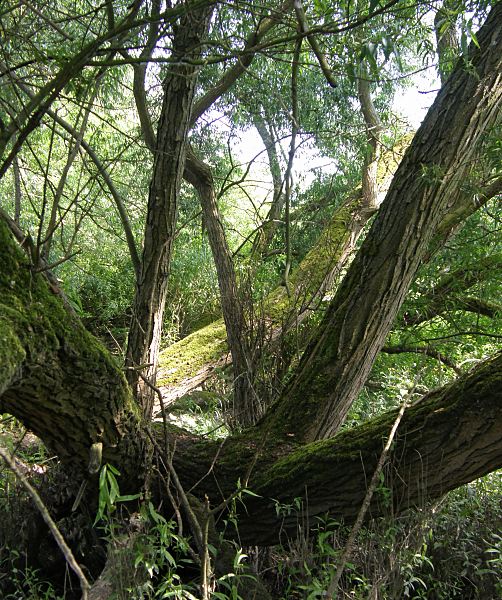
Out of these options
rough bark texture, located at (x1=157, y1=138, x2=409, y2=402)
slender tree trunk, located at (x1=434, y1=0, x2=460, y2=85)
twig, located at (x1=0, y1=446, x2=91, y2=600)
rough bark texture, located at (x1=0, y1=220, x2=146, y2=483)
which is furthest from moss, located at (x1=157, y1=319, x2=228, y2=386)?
twig, located at (x1=0, y1=446, x2=91, y2=600)

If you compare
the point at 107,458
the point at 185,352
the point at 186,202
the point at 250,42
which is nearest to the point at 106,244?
the point at 186,202

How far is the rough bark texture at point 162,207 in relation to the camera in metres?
3.37

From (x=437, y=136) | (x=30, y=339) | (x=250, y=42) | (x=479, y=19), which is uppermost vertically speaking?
(x=250, y=42)

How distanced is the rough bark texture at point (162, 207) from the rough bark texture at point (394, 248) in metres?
0.94

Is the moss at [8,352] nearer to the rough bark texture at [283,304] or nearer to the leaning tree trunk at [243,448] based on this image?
the leaning tree trunk at [243,448]

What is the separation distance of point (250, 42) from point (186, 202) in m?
4.28

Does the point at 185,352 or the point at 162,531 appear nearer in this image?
the point at 162,531

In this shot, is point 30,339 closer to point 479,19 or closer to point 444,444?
point 444,444

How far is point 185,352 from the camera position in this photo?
5.30 metres

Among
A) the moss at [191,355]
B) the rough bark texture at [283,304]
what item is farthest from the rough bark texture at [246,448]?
the moss at [191,355]

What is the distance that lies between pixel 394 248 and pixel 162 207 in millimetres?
1415

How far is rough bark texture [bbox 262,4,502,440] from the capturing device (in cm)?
310

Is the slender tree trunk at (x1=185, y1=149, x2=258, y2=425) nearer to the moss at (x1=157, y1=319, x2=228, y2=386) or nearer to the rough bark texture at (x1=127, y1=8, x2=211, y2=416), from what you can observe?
the rough bark texture at (x1=127, y1=8, x2=211, y2=416)

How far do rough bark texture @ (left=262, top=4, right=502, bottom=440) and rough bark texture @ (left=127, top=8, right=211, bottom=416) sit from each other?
0.94 meters
